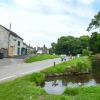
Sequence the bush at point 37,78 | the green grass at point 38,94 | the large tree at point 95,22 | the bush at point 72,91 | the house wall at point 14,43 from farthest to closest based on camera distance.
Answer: the large tree at point 95,22 < the house wall at point 14,43 < the bush at point 37,78 < the bush at point 72,91 < the green grass at point 38,94

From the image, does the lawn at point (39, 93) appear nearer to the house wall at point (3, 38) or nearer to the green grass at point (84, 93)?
the green grass at point (84, 93)

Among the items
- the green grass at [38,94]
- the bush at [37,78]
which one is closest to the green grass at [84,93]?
the green grass at [38,94]

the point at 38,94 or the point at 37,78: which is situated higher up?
the point at 37,78

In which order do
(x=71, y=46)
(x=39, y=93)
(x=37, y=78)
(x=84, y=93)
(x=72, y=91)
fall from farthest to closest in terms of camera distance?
(x=71, y=46), (x=37, y=78), (x=72, y=91), (x=84, y=93), (x=39, y=93)

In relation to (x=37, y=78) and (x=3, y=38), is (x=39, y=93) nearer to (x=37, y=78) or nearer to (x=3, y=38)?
(x=37, y=78)

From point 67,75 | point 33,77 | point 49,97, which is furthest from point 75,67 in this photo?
point 49,97

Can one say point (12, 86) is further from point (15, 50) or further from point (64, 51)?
point (64, 51)

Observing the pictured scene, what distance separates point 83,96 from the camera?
1895cm

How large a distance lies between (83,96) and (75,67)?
25261 mm

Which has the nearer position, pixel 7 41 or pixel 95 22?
pixel 7 41

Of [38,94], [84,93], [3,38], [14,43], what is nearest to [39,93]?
[38,94]

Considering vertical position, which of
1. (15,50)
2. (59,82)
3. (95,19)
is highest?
(95,19)

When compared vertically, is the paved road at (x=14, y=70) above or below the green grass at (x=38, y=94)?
above

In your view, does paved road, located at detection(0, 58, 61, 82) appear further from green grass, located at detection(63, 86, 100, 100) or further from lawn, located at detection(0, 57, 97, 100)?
green grass, located at detection(63, 86, 100, 100)
